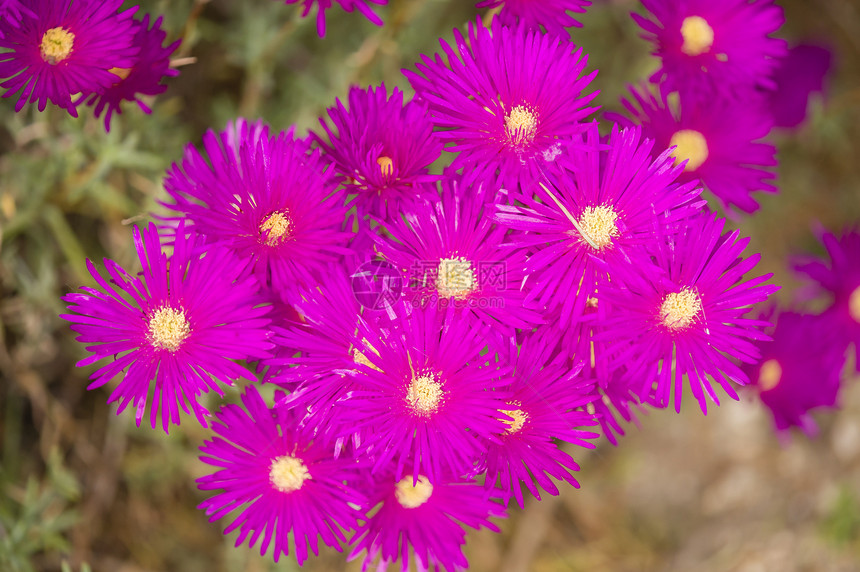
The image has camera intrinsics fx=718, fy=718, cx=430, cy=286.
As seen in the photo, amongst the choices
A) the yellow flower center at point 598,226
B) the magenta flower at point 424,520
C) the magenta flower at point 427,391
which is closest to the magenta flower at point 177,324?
the magenta flower at point 427,391

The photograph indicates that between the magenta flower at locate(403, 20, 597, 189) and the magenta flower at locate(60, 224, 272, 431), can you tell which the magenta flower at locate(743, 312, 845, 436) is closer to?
the magenta flower at locate(403, 20, 597, 189)

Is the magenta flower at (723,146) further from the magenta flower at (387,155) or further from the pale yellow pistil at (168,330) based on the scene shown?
the pale yellow pistil at (168,330)

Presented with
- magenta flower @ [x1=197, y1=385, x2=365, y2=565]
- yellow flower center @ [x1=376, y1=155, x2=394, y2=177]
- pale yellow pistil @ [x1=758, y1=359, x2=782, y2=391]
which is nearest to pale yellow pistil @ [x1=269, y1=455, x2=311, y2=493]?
magenta flower @ [x1=197, y1=385, x2=365, y2=565]

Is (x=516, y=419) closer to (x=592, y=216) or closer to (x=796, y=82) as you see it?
(x=592, y=216)

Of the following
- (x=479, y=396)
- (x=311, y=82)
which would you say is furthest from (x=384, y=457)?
(x=311, y=82)

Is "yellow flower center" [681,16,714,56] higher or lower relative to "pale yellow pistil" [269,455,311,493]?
higher

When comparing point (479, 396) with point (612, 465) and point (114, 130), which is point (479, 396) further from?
point (612, 465)
